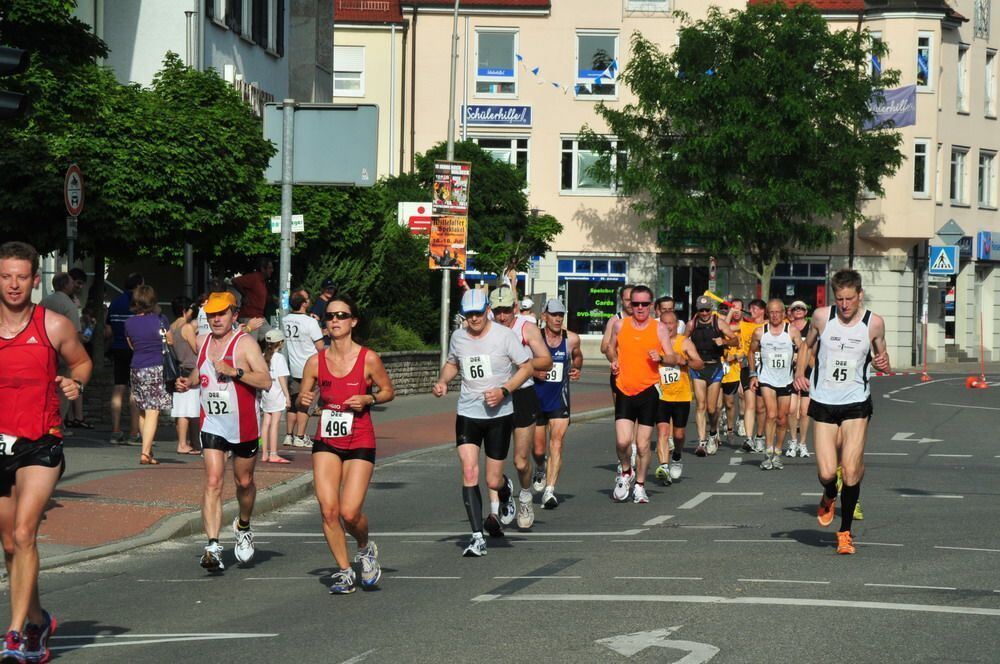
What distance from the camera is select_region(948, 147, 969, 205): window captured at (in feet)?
188

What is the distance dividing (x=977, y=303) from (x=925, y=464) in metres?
41.0

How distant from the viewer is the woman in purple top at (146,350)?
18.2 m

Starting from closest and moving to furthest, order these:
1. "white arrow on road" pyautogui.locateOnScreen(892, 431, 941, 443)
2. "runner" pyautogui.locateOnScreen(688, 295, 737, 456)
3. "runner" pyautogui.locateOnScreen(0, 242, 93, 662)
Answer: "runner" pyautogui.locateOnScreen(0, 242, 93, 662) → "runner" pyautogui.locateOnScreen(688, 295, 737, 456) → "white arrow on road" pyautogui.locateOnScreen(892, 431, 941, 443)

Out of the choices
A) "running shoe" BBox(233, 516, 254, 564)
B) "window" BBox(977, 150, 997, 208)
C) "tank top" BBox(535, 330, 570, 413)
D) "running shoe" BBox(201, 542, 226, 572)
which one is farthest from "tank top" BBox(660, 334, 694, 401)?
"window" BBox(977, 150, 997, 208)

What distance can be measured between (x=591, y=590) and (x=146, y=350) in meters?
9.80

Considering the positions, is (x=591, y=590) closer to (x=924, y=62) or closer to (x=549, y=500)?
(x=549, y=500)

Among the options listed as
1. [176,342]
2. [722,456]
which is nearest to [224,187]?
[176,342]

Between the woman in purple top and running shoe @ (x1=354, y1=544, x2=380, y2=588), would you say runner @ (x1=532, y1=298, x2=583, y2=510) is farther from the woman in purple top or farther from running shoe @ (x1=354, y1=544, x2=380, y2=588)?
the woman in purple top

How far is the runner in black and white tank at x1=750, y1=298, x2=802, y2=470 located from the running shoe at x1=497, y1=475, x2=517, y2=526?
22.7ft

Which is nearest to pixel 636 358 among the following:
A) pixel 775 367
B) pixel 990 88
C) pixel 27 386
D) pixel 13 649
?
pixel 775 367

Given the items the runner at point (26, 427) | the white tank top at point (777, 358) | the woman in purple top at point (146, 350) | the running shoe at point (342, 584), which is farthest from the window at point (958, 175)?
the runner at point (26, 427)

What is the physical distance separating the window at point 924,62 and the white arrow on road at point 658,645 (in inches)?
1960

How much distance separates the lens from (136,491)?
14.8m

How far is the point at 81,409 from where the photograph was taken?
21.7 meters
